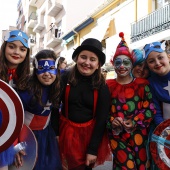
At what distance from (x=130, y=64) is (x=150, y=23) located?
9057 millimetres

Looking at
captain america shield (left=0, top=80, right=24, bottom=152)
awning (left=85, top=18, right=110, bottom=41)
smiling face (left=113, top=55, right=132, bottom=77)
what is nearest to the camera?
captain america shield (left=0, top=80, right=24, bottom=152)

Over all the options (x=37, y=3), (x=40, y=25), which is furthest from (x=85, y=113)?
(x=37, y=3)

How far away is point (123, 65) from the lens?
249cm

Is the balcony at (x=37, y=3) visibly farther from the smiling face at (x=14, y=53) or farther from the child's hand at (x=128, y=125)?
the child's hand at (x=128, y=125)

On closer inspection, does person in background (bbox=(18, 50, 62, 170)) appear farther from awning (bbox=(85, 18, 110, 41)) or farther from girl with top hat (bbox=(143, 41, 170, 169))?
awning (bbox=(85, 18, 110, 41))

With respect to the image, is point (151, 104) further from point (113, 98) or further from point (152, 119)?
point (113, 98)

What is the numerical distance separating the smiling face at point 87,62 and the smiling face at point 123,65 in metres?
0.26

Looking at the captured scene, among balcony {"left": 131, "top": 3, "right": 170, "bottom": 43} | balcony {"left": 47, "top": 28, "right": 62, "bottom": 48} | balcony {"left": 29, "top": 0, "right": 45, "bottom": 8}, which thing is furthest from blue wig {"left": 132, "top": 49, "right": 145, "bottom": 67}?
balcony {"left": 29, "top": 0, "right": 45, "bottom": 8}

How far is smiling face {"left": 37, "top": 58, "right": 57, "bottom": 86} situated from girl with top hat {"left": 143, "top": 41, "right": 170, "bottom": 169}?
1.01 meters

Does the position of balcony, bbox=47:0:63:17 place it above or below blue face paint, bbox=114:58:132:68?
above

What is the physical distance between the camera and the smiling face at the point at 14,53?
7.37 feet

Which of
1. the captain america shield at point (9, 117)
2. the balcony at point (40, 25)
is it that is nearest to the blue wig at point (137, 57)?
the captain america shield at point (9, 117)

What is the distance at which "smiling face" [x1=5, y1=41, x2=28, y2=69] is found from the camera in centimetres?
225

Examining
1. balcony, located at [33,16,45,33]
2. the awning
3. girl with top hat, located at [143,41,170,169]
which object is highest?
balcony, located at [33,16,45,33]
